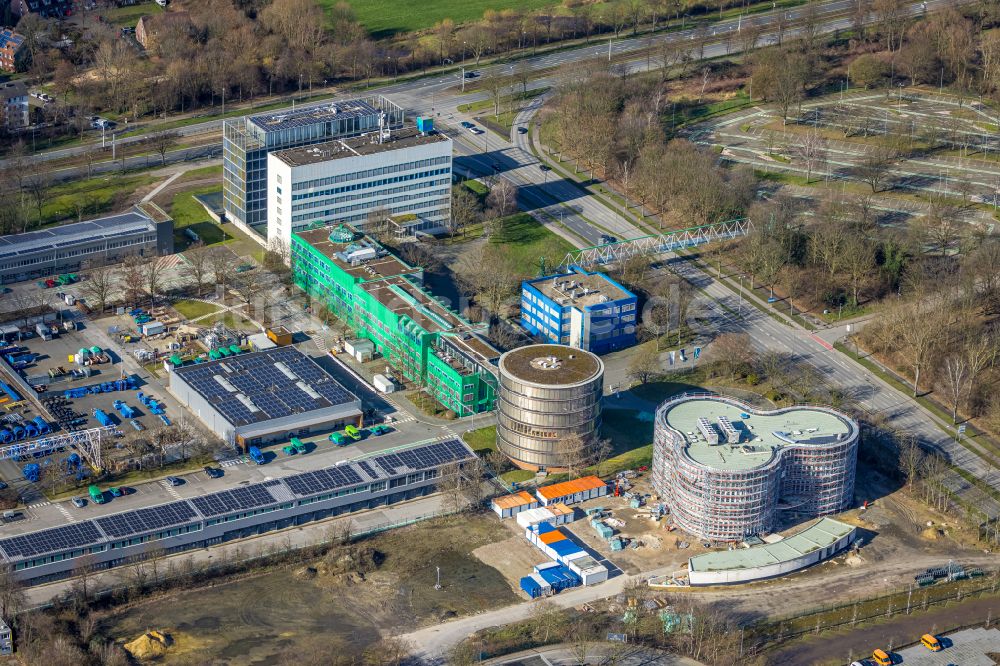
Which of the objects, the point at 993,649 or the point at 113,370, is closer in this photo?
the point at 993,649

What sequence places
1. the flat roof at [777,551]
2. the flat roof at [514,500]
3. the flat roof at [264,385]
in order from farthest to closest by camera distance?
the flat roof at [264,385] < the flat roof at [514,500] < the flat roof at [777,551]

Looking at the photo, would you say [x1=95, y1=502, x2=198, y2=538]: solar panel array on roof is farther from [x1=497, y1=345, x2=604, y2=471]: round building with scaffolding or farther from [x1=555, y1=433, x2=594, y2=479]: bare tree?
[x1=555, y1=433, x2=594, y2=479]: bare tree

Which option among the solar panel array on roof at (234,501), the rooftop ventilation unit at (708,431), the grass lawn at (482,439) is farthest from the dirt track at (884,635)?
the solar panel array on roof at (234,501)

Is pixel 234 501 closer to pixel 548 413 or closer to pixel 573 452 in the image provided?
pixel 548 413

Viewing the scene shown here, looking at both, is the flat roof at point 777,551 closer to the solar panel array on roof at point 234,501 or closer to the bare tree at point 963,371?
the bare tree at point 963,371

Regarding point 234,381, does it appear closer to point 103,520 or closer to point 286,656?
point 103,520

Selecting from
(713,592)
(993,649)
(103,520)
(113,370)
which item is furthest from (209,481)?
(993,649)

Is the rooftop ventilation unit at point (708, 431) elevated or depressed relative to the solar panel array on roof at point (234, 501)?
elevated
